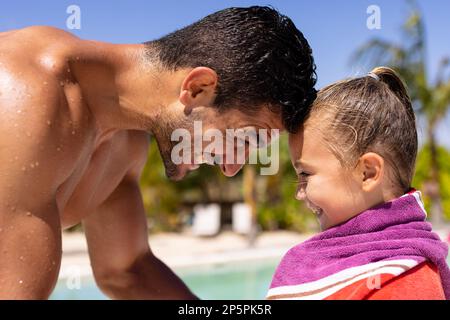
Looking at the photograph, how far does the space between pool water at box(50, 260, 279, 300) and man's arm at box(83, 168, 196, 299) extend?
4085mm

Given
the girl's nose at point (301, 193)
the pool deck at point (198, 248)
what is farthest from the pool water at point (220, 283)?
the girl's nose at point (301, 193)

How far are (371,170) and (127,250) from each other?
1428 mm

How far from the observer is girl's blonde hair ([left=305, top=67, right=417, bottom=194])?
1.85 meters

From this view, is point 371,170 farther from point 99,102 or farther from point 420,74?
point 420,74

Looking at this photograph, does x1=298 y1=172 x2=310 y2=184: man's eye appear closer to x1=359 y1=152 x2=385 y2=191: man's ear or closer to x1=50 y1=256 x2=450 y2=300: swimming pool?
x1=359 y1=152 x2=385 y2=191: man's ear


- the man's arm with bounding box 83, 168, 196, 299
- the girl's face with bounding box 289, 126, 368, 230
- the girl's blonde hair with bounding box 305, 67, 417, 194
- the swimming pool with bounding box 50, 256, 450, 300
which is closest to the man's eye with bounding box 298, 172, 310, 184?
the girl's face with bounding box 289, 126, 368, 230

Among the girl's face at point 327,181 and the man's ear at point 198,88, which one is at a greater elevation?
the man's ear at point 198,88

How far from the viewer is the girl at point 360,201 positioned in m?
1.72

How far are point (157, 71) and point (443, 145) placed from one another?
18011mm

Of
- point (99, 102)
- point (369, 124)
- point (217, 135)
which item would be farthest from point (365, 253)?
A: point (99, 102)

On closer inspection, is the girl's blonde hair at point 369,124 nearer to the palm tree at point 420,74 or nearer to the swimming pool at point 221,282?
the swimming pool at point 221,282

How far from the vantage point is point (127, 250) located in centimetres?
289

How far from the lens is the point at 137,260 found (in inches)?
115

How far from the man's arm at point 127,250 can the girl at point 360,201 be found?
3.64 ft
